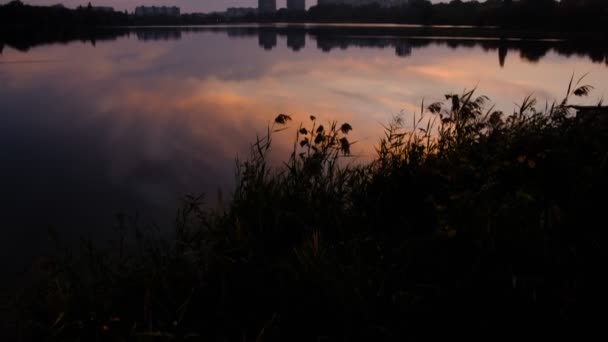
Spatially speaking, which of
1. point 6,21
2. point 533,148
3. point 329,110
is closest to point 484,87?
point 329,110

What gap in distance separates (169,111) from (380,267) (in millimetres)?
12181

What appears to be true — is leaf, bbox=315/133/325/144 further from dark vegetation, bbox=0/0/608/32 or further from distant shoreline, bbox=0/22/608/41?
dark vegetation, bbox=0/0/608/32

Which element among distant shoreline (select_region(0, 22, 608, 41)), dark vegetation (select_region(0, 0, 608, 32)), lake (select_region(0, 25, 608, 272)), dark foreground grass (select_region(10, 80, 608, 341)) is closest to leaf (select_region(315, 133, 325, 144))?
dark foreground grass (select_region(10, 80, 608, 341))

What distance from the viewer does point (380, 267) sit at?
3693 mm

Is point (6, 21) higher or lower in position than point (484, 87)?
higher

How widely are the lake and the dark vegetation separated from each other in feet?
83.6

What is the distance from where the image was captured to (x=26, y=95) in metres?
16.5

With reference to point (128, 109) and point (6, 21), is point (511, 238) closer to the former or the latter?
point (128, 109)

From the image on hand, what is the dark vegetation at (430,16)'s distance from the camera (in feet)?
170

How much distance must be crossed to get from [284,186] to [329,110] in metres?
9.21

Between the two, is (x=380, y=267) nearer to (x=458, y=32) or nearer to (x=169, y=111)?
(x=169, y=111)

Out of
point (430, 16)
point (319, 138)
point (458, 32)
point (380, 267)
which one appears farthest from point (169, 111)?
point (430, 16)

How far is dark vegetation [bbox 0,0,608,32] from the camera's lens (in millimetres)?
51875

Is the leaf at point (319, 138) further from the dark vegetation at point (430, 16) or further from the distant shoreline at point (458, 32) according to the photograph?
the dark vegetation at point (430, 16)
